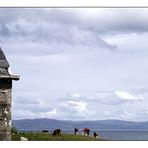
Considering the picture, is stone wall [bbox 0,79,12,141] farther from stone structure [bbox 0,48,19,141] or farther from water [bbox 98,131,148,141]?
water [bbox 98,131,148,141]

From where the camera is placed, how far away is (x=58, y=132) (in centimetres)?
3525

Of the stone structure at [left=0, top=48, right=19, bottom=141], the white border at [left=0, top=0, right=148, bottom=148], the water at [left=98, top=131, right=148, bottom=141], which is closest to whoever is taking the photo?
the white border at [left=0, top=0, right=148, bottom=148]

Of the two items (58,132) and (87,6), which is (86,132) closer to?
(58,132)
